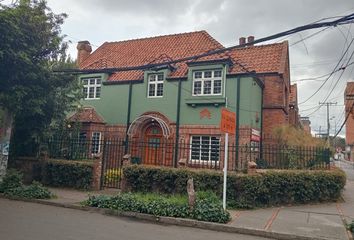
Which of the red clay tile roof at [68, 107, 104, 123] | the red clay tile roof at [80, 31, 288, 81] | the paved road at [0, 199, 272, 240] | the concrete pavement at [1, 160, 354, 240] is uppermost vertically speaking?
the red clay tile roof at [80, 31, 288, 81]

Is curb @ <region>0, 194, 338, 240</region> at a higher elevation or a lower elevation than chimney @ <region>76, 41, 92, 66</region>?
lower

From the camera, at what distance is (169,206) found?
372 inches

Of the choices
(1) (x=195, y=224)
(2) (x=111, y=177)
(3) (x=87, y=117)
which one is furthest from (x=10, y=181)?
(3) (x=87, y=117)

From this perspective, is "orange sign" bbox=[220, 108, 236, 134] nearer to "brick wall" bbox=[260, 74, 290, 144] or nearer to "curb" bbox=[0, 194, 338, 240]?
"curb" bbox=[0, 194, 338, 240]

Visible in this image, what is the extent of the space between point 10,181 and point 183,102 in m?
10.6

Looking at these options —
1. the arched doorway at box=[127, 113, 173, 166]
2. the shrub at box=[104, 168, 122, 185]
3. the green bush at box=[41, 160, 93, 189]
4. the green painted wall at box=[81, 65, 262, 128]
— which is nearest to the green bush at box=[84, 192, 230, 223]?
the green bush at box=[41, 160, 93, 189]

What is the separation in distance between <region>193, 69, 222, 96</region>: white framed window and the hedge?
26.3 ft

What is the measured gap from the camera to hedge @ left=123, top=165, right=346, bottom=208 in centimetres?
1099

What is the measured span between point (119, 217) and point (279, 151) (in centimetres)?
→ 728

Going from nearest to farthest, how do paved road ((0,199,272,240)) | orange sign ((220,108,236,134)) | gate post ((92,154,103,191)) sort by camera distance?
1. paved road ((0,199,272,240))
2. orange sign ((220,108,236,134))
3. gate post ((92,154,103,191))

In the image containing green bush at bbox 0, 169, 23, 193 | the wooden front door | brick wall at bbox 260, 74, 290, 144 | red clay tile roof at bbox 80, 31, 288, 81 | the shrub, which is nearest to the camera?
green bush at bbox 0, 169, 23, 193

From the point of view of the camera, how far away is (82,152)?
50.0 feet

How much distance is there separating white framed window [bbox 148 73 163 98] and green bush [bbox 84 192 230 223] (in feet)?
36.7

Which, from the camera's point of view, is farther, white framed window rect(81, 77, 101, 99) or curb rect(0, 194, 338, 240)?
white framed window rect(81, 77, 101, 99)
